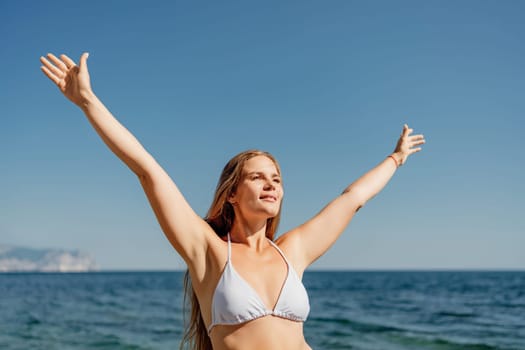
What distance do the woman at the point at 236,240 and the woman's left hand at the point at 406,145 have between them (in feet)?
2.31

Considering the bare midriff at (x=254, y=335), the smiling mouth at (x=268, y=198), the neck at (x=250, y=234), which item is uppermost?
the smiling mouth at (x=268, y=198)

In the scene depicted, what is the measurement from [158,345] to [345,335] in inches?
218

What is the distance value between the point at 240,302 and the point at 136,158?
93cm

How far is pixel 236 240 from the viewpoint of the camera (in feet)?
A: 12.0

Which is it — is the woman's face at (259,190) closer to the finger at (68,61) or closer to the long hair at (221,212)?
the long hair at (221,212)

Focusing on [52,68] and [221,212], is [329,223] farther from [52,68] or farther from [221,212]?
[52,68]

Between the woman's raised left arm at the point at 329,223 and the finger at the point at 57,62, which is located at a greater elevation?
the finger at the point at 57,62

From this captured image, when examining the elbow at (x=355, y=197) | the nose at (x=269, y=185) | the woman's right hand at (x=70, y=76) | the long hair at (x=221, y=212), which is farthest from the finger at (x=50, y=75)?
the elbow at (x=355, y=197)

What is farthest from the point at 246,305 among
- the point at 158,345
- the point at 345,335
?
the point at 345,335

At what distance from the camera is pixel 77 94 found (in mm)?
3129

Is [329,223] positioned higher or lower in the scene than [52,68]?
lower

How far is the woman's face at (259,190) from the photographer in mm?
3529

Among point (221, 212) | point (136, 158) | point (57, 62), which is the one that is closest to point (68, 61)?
point (57, 62)

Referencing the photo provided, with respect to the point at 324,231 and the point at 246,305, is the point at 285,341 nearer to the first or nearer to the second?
the point at 246,305
